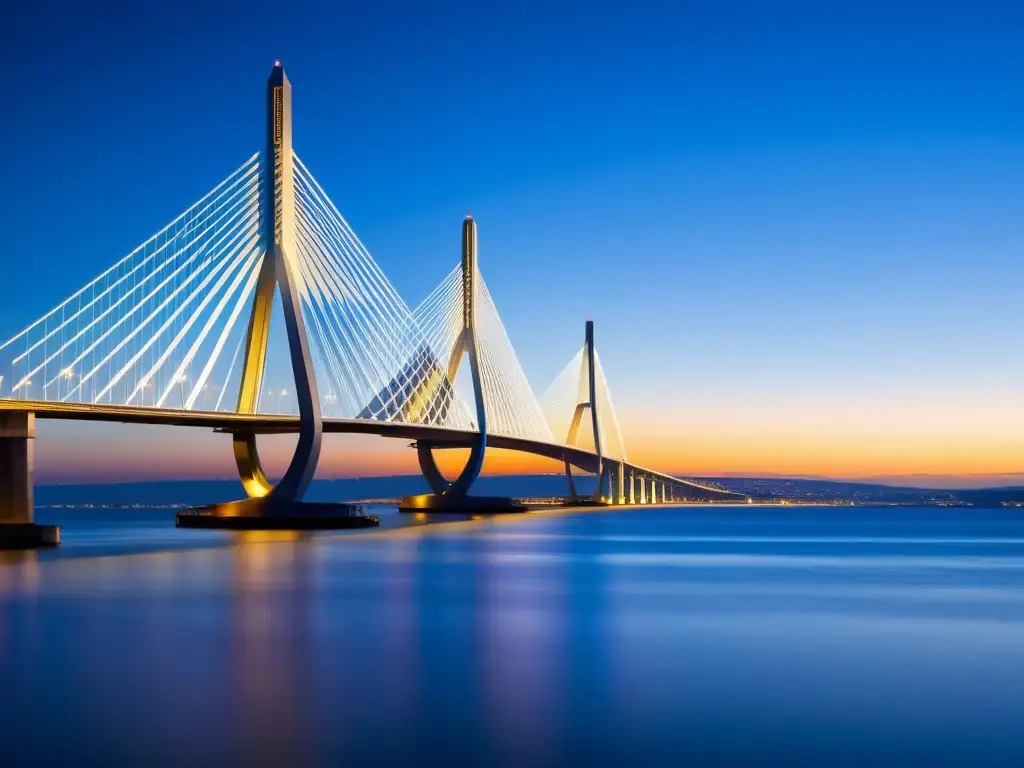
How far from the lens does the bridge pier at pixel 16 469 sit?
28.2 meters

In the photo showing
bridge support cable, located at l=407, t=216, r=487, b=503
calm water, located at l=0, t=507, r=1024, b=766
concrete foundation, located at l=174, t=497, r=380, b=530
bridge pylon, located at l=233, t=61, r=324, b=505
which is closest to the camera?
calm water, located at l=0, t=507, r=1024, b=766

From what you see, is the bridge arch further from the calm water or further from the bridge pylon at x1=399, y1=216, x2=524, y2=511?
the calm water

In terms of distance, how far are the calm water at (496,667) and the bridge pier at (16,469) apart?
2.93m

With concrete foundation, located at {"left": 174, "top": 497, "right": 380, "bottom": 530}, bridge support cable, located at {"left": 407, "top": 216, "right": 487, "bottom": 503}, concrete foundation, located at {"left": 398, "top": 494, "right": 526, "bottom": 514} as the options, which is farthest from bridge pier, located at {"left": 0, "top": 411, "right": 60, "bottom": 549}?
concrete foundation, located at {"left": 398, "top": 494, "right": 526, "bottom": 514}

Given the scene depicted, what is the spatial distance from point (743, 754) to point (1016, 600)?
15.9 m

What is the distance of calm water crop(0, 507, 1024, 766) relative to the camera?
8.27 meters

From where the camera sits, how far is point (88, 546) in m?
39.0

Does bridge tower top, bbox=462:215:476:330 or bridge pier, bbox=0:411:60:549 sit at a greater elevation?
bridge tower top, bbox=462:215:476:330

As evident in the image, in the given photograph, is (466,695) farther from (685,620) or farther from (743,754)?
(685,620)

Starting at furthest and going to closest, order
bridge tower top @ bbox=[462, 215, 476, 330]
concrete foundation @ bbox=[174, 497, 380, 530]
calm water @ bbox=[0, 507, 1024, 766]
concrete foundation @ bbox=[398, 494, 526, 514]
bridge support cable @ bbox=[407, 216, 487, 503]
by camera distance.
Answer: concrete foundation @ bbox=[398, 494, 526, 514] → bridge tower top @ bbox=[462, 215, 476, 330] → bridge support cable @ bbox=[407, 216, 487, 503] → concrete foundation @ bbox=[174, 497, 380, 530] → calm water @ bbox=[0, 507, 1024, 766]

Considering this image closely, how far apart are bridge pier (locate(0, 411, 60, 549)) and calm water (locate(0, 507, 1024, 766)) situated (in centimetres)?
293

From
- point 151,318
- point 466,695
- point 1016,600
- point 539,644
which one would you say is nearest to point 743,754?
point 466,695

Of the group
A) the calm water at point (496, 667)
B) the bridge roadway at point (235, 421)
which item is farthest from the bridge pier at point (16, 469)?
the calm water at point (496, 667)

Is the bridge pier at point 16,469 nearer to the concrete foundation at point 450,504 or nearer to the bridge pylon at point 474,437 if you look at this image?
the bridge pylon at point 474,437
